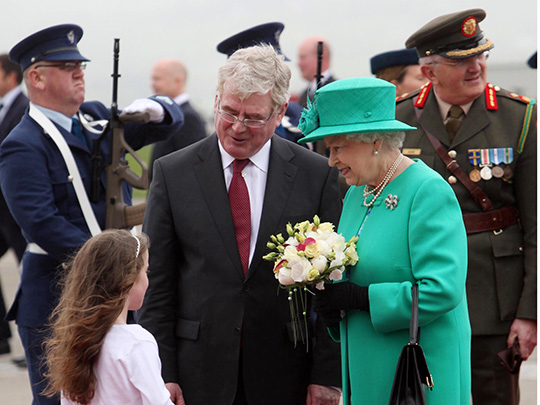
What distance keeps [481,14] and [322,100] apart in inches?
59.1

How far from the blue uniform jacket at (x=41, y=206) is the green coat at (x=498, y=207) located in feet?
5.79

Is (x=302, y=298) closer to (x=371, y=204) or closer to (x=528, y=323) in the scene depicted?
(x=371, y=204)

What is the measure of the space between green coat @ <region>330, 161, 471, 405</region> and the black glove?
0.12 feet

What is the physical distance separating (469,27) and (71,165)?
81.8 inches

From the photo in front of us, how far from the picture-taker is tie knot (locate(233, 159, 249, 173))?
335 cm

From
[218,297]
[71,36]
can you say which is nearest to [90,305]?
[218,297]

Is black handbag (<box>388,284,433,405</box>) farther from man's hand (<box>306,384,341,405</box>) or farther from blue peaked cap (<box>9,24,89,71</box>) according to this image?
blue peaked cap (<box>9,24,89,71</box>)

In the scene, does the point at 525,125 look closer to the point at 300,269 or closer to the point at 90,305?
the point at 300,269

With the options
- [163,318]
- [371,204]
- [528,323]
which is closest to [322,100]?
[371,204]

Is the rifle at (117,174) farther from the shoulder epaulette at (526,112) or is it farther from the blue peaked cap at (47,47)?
the shoulder epaulette at (526,112)

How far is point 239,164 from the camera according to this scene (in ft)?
11.0

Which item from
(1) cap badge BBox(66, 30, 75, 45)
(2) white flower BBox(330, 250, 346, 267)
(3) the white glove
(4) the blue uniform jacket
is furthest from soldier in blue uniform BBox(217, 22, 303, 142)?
(2) white flower BBox(330, 250, 346, 267)

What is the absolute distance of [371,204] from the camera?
3.02 meters

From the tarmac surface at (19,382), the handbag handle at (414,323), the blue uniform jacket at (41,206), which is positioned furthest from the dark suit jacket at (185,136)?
the handbag handle at (414,323)
